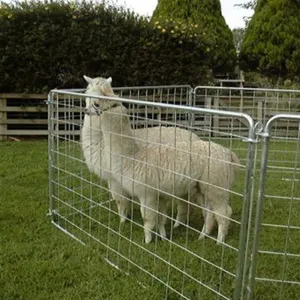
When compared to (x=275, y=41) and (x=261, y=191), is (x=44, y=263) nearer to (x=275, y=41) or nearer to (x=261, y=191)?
(x=261, y=191)

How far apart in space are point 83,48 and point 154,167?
5666mm

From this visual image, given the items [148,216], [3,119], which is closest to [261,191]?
[148,216]

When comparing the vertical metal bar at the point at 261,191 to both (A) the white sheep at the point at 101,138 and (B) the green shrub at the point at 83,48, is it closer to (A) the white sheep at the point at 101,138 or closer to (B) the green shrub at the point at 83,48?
(A) the white sheep at the point at 101,138

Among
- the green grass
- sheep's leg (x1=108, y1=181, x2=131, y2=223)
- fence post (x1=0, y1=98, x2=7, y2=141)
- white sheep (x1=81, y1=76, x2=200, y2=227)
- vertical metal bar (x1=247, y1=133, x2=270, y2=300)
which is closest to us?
vertical metal bar (x1=247, y1=133, x2=270, y2=300)

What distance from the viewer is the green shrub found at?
8516 mm

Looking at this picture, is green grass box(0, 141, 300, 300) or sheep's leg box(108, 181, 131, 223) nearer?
green grass box(0, 141, 300, 300)

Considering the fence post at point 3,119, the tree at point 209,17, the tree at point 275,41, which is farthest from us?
the tree at point 275,41

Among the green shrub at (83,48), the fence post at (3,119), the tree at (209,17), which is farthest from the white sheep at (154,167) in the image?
the tree at (209,17)

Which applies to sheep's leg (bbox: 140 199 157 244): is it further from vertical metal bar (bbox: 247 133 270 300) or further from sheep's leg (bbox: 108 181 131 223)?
vertical metal bar (bbox: 247 133 270 300)

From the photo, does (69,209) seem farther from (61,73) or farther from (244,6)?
(244,6)

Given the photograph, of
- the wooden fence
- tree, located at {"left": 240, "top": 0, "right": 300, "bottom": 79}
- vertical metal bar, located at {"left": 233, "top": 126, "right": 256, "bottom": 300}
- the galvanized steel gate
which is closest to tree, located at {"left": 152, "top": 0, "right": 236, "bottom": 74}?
tree, located at {"left": 240, "top": 0, "right": 300, "bottom": 79}

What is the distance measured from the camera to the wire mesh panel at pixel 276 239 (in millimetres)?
2334

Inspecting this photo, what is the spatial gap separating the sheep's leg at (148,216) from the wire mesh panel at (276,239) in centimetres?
88

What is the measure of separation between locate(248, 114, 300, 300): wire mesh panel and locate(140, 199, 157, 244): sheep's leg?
0.88 meters
